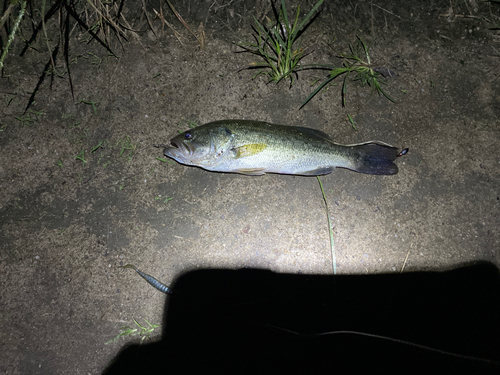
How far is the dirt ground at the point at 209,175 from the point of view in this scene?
300 cm

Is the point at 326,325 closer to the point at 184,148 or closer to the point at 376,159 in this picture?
the point at 376,159

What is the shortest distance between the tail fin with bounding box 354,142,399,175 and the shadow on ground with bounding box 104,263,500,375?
129cm

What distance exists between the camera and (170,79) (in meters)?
3.29

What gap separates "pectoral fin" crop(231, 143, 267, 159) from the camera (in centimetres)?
280

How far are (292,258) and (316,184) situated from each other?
955 millimetres

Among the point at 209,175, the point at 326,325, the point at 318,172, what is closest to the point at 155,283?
the point at 209,175

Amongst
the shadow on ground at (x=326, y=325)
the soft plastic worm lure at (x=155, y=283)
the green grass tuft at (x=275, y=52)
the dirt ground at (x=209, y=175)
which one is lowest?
the shadow on ground at (x=326, y=325)

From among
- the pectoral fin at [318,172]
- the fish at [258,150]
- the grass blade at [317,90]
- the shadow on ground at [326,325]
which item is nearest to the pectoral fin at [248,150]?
the fish at [258,150]

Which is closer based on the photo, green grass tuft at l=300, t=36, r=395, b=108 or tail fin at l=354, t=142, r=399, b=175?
tail fin at l=354, t=142, r=399, b=175

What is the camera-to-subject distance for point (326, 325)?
297cm

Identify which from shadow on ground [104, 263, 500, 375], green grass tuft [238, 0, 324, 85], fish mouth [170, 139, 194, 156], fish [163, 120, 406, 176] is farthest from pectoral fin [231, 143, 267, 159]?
shadow on ground [104, 263, 500, 375]

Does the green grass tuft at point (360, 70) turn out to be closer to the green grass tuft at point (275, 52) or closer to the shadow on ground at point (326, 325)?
the green grass tuft at point (275, 52)

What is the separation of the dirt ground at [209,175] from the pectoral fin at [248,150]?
47cm

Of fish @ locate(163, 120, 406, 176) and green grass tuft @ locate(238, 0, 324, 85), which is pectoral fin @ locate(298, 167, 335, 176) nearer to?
fish @ locate(163, 120, 406, 176)
